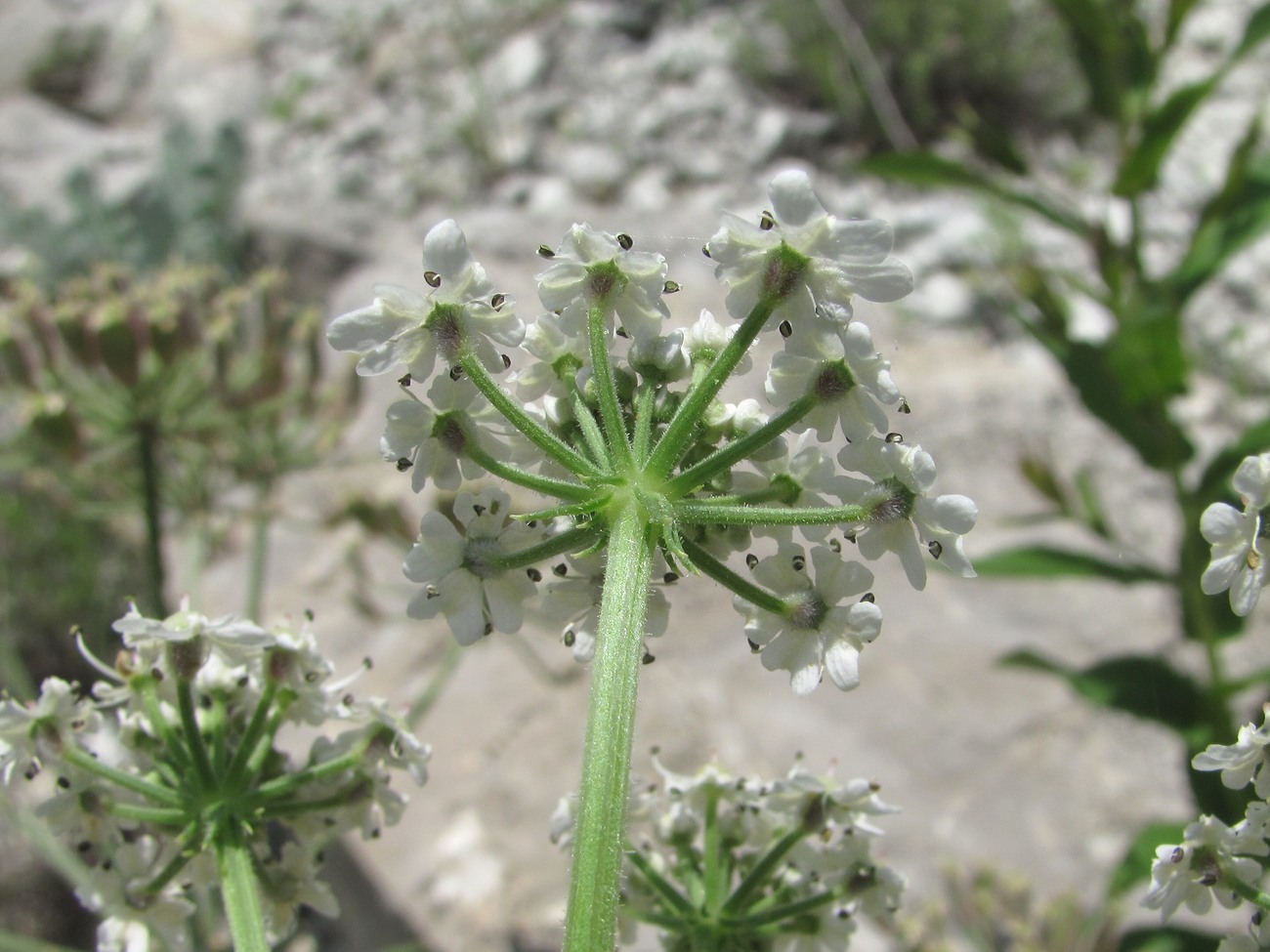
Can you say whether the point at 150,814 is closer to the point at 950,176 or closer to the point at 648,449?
the point at 648,449

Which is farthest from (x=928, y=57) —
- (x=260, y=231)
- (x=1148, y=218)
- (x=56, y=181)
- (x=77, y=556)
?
(x=56, y=181)

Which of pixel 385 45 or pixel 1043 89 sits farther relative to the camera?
pixel 385 45

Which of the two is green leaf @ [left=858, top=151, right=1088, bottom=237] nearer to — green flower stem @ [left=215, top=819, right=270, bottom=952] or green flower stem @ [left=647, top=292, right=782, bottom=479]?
green flower stem @ [left=647, top=292, right=782, bottom=479]

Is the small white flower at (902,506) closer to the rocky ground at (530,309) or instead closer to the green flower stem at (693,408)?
the green flower stem at (693,408)

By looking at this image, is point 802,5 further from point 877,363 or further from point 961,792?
point 877,363

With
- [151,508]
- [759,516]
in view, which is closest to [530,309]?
[151,508]

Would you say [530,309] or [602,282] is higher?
[530,309]
